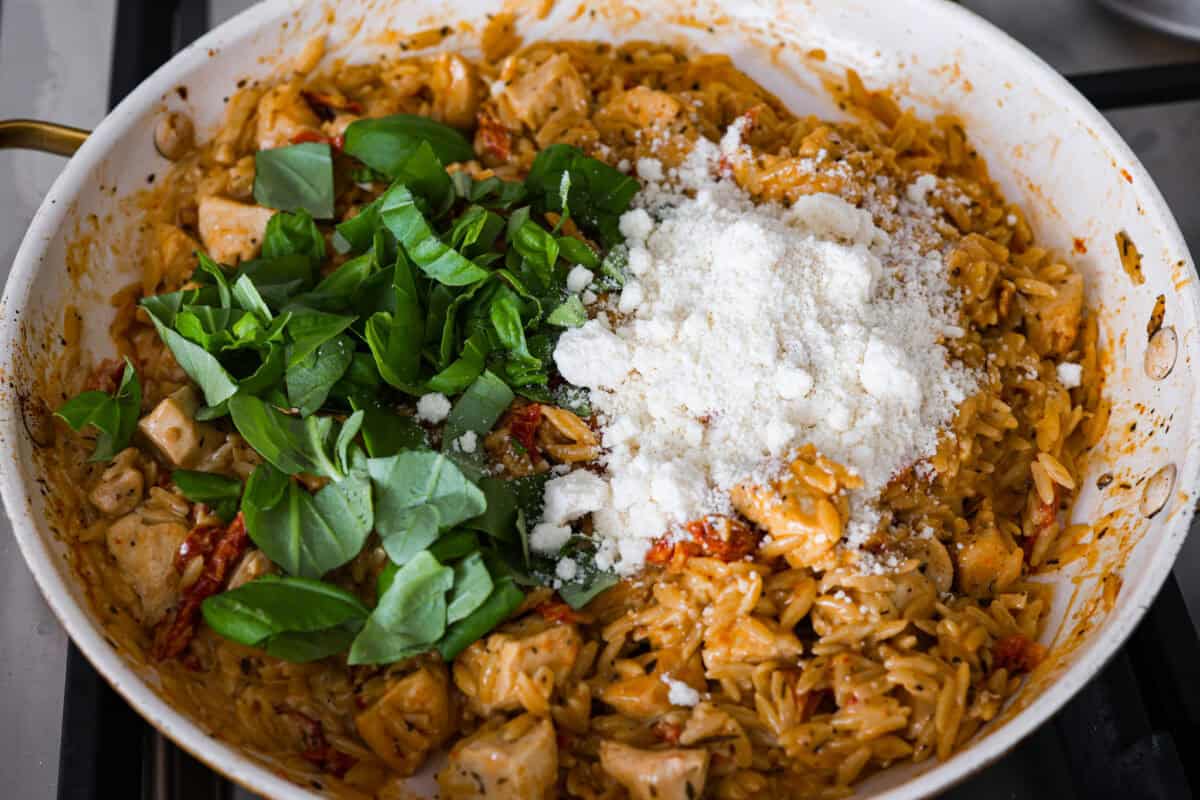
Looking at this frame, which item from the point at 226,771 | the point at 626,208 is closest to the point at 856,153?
the point at 626,208

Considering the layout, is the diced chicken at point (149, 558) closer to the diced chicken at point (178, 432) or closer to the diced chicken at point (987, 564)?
the diced chicken at point (178, 432)

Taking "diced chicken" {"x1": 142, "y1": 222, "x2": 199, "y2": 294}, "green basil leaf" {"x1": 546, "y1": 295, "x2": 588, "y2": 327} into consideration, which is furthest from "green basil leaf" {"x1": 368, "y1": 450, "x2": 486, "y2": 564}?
"diced chicken" {"x1": 142, "y1": 222, "x2": 199, "y2": 294}

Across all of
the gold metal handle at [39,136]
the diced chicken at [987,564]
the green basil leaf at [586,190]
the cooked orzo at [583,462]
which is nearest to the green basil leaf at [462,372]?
the cooked orzo at [583,462]

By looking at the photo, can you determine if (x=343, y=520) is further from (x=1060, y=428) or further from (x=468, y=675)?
(x=1060, y=428)

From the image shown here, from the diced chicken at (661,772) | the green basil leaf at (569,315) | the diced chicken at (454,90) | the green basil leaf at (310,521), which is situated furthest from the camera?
the diced chicken at (454,90)

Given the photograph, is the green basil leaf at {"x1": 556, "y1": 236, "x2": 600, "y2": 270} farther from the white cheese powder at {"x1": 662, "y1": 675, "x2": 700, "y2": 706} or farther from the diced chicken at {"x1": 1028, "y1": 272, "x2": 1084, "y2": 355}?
the diced chicken at {"x1": 1028, "y1": 272, "x2": 1084, "y2": 355}

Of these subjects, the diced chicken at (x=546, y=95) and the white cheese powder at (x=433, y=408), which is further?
the diced chicken at (x=546, y=95)
